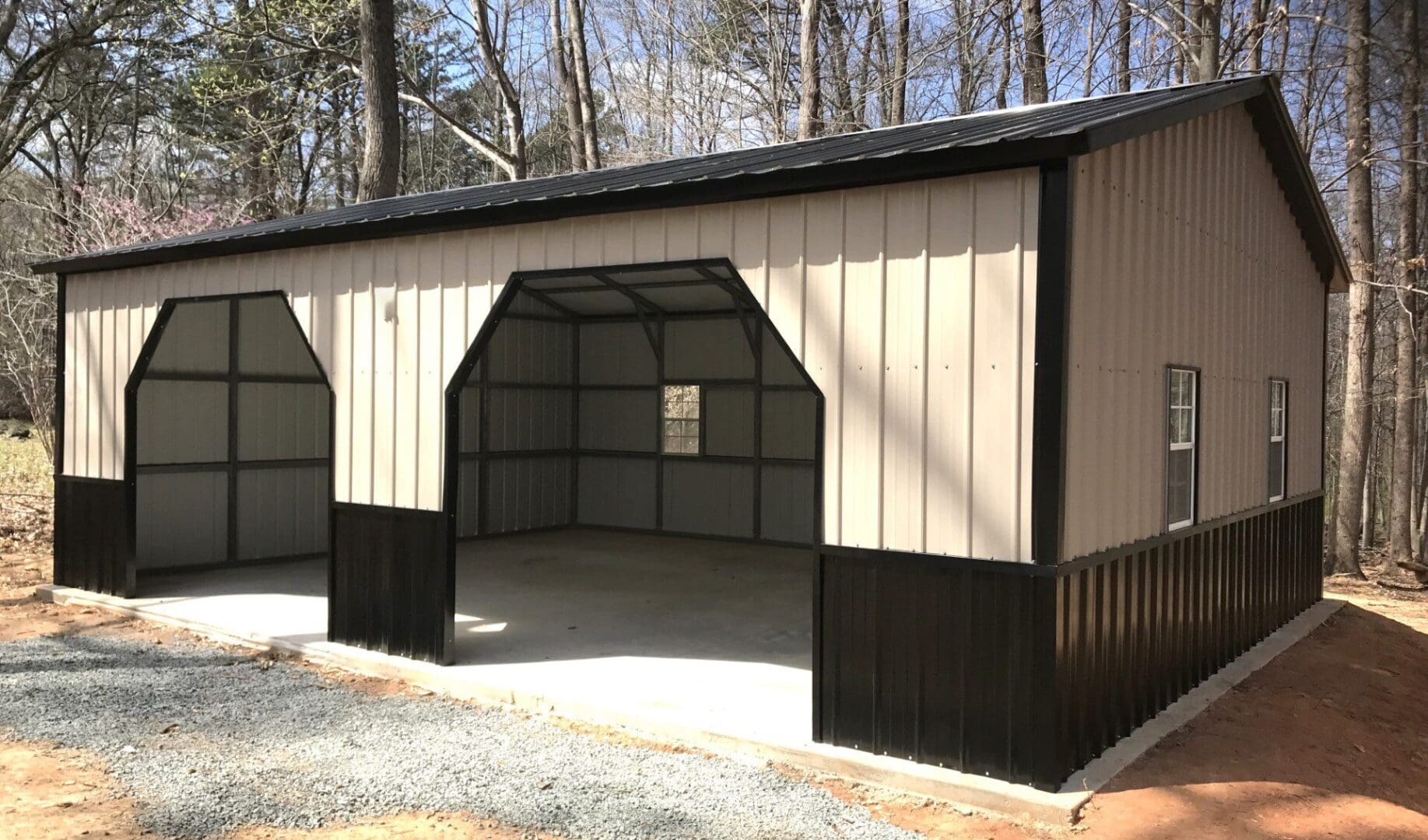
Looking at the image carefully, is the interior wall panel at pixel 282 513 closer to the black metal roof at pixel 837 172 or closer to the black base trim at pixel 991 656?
the black metal roof at pixel 837 172

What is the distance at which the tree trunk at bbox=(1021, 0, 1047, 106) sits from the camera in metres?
14.5

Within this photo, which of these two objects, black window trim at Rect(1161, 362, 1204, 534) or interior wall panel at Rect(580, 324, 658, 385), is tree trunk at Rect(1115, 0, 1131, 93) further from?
black window trim at Rect(1161, 362, 1204, 534)

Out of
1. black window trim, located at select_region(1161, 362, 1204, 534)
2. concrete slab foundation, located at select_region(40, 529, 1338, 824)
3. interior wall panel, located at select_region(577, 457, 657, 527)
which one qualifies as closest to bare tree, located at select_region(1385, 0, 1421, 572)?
concrete slab foundation, located at select_region(40, 529, 1338, 824)

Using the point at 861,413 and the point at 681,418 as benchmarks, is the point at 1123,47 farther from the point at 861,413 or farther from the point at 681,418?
the point at 861,413

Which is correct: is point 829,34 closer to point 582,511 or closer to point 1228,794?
point 582,511

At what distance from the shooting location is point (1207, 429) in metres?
6.45

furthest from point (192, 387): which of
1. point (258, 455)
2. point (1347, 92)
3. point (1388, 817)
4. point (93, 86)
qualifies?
→ point (1347, 92)

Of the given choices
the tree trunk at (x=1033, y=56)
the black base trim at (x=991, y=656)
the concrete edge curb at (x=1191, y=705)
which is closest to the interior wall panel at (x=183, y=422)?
the black base trim at (x=991, y=656)

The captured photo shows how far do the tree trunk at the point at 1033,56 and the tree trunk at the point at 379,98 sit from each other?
871cm

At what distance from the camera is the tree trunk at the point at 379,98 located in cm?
1488

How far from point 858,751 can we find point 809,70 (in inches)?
501

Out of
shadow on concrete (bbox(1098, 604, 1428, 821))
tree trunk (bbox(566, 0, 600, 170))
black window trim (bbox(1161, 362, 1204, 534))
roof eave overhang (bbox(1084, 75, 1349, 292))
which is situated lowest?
shadow on concrete (bbox(1098, 604, 1428, 821))

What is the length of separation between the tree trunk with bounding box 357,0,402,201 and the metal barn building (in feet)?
15.8

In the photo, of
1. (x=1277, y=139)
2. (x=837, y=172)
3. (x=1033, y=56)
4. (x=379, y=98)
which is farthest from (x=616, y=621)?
(x=1033, y=56)
